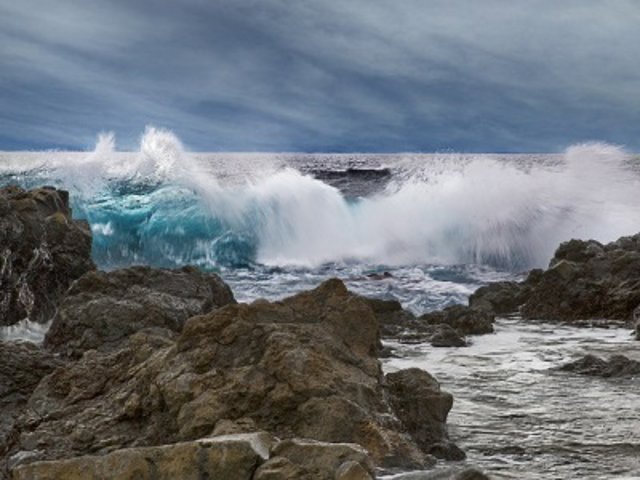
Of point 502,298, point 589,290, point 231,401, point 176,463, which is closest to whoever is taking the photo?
point 176,463

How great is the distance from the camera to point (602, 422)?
4.23 metres

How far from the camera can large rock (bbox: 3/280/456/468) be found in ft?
10.6

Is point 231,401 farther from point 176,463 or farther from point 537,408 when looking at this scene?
point 537,408

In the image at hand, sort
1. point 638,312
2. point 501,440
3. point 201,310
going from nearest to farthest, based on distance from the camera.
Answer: point 501,440, point 201,310, point 638,312

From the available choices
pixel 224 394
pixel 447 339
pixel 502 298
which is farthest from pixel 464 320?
pixel 224 394

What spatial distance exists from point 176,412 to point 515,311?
7.96 m

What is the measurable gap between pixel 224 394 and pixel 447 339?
446cm

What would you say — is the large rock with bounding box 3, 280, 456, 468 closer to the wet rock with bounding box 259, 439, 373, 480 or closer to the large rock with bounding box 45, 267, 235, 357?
the wet rock with bounding box 259, 439, 373, 480

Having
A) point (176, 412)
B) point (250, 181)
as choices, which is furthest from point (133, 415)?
point (250, 181)

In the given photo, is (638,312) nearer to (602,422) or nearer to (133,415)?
(602,422)

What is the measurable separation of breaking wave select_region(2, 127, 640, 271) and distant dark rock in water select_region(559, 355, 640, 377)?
1295 centimetres

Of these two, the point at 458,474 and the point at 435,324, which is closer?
the point at 458,474

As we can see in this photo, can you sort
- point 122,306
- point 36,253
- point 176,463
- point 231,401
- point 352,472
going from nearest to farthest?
point 352,472, point 176,463, point 231,401, point 122,306, point 36,253

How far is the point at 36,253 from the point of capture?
8898 mm
